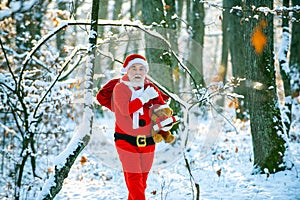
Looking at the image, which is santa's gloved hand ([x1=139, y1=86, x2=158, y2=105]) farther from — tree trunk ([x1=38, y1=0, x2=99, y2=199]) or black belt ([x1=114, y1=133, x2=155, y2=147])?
tree trunk ([x1=38, y1=0, x2=99, y2=199])

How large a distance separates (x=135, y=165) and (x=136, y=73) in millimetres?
1040

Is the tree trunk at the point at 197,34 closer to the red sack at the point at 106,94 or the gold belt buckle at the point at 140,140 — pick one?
the red sack at the point at 106,94

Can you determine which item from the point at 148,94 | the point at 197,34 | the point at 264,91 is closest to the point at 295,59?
the point at 197,34

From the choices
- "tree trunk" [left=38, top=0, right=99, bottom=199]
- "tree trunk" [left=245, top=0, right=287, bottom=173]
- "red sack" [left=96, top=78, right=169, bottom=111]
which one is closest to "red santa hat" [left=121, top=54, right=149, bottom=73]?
"red sack" [left=96, top=78, right=169, bottom=111]

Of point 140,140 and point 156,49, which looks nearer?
point 140,140

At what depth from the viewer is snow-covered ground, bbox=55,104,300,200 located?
207 inches

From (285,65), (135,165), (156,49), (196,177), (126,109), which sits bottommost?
(196,177)

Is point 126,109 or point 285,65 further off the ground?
point 285,65

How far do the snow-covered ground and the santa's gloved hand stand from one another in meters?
0.79

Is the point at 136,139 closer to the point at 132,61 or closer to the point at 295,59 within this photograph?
the point at 132,61

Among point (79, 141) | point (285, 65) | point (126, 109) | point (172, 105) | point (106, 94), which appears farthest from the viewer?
point (172, 105)

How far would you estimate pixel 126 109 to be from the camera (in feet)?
13.2

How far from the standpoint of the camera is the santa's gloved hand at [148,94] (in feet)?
13.6

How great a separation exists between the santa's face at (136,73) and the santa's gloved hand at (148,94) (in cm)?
13
